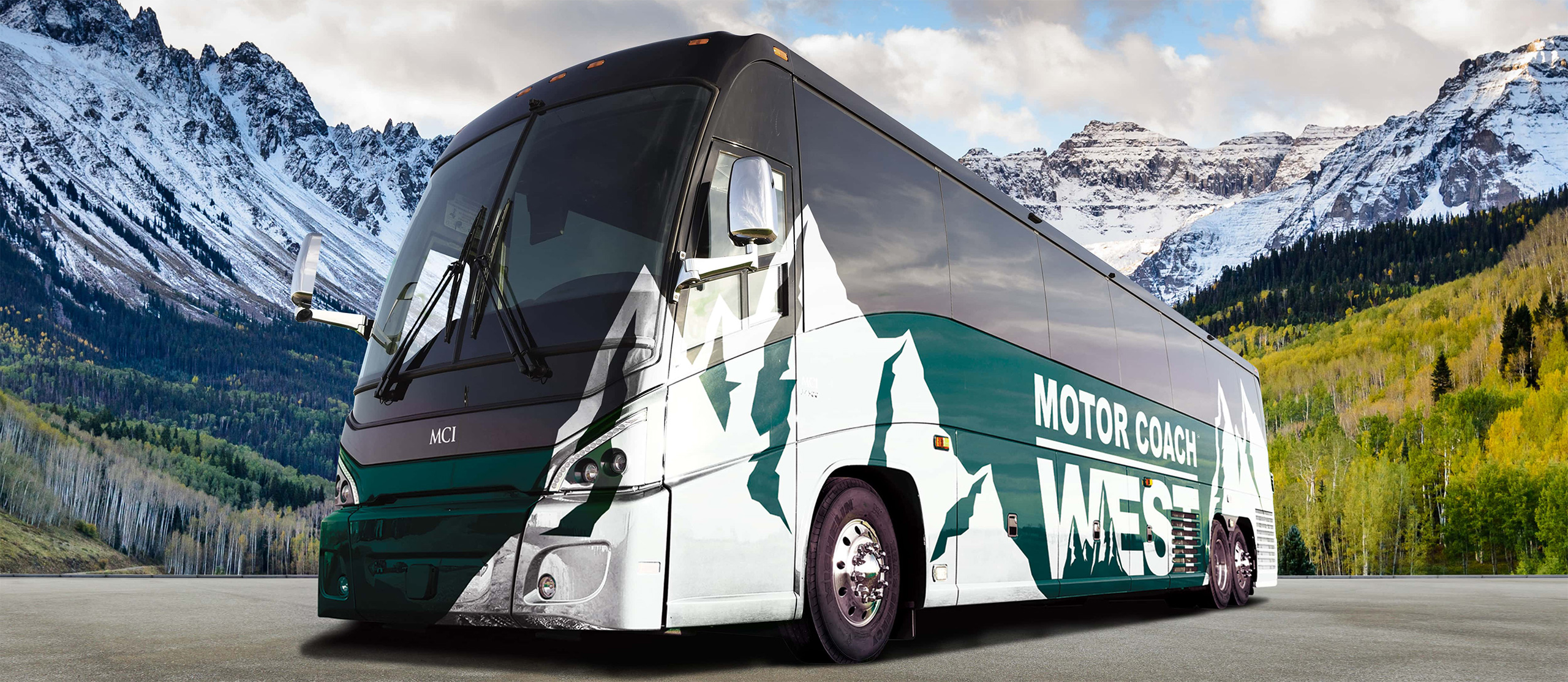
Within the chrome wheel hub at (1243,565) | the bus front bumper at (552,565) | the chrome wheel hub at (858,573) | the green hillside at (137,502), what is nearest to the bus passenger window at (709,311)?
the bus front bumper at (552,565)

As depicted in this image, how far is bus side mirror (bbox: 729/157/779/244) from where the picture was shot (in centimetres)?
507

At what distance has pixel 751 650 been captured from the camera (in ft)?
22.4

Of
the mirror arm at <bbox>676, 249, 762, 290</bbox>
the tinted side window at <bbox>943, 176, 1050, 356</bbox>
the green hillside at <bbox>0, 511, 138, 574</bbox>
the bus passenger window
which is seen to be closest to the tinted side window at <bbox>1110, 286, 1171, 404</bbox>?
the tinted side window at <bbox>943, 176, 1050, 356</bbox>

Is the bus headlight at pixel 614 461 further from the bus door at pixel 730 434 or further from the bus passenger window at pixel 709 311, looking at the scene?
the bus passenger window at pixel 709 311

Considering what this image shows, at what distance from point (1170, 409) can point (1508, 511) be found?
3486 inches

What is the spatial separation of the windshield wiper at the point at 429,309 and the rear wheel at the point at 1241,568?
1088 centimetres

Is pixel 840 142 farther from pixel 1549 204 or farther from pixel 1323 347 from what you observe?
pixel 1549 204

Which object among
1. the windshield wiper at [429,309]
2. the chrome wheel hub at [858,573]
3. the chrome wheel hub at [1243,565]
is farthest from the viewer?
the chrome wheel hub at [1243,565]

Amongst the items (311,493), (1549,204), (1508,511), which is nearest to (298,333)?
(311,493)

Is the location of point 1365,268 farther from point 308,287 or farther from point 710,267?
point 308,287

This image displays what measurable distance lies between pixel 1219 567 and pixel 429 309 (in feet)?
33.8

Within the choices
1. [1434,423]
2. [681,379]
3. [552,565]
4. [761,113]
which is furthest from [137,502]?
[681,379]

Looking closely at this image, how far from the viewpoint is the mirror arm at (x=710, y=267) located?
5.27m

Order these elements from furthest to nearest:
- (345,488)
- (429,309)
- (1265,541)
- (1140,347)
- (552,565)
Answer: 1. (1265,541)
2. (1140,347)
3. (345,488)
4. (429,309)
5. (552,565)
